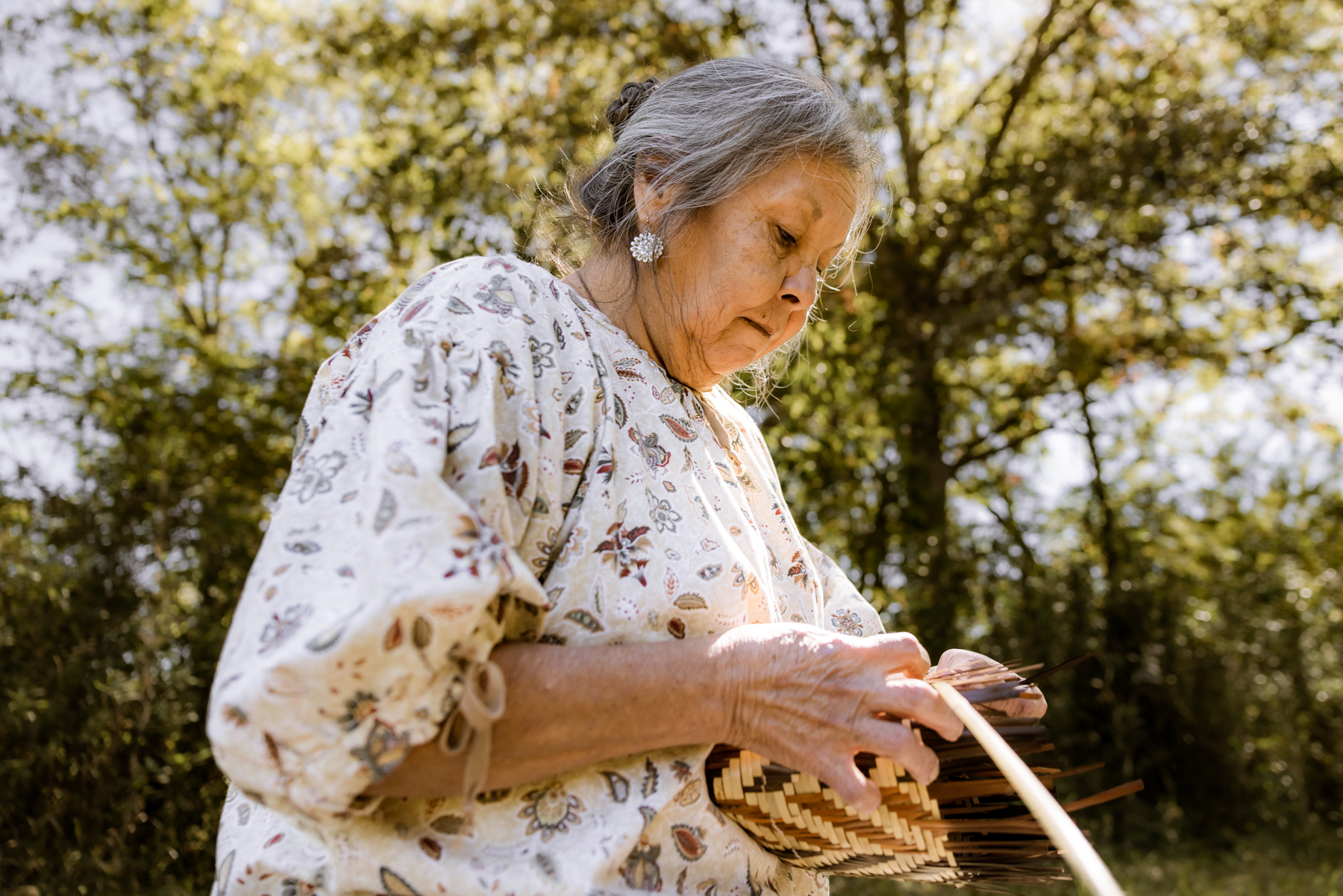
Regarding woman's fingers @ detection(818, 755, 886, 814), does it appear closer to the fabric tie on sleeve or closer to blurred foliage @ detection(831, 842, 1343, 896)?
the fabric tie on sleeve

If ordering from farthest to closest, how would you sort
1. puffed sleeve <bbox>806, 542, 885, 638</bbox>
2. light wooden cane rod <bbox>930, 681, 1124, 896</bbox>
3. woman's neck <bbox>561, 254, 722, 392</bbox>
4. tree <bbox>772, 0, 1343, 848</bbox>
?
tree <bbox>772, 0, 1343, 848</bbox>
puffed sleeve <bbox>806, 542, 885, 638</bbox>
woman's neck <bbox>561, 254, 722, 392</bbox>
light wooden cane rod <bbox>930, 681, 1124, 896</bbox>

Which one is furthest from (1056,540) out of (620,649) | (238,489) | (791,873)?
(620,649)

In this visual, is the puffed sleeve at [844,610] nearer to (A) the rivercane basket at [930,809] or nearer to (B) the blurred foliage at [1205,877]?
(A) the rivercane basket at [930,809]

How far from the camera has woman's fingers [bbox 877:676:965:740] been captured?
3.35 feet

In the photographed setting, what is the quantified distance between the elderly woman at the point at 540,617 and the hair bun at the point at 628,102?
0.30 metres

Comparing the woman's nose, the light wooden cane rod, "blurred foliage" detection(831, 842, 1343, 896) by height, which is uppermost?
the woman's nose

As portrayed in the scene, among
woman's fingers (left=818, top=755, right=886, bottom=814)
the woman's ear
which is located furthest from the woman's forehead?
woman's fingers (left=818, top=755, right=886, bottom=814)

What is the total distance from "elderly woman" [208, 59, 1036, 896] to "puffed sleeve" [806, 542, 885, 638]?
20 centimetres

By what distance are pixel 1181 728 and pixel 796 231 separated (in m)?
4.62

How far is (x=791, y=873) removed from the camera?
1330mm

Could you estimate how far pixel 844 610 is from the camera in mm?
1675

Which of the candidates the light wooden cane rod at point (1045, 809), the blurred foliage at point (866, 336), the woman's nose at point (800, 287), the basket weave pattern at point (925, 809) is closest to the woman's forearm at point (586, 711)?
the basket weave pattern at point (925, 809)

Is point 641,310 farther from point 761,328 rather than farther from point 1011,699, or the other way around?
point 1011,699

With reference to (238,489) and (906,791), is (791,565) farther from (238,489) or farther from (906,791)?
(238,489)
